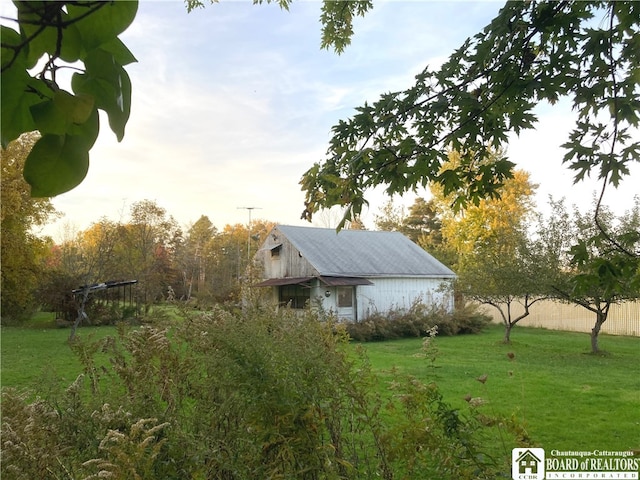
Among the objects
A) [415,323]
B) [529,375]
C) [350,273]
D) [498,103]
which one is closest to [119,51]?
[498,103]

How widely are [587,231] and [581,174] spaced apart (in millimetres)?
13079

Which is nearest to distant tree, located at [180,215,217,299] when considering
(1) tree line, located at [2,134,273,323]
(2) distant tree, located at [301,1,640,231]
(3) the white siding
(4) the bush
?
(1) tree line, located at [2,134,273,323]

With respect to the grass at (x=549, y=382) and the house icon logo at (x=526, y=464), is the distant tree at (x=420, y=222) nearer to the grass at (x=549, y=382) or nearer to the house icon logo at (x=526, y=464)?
the grass at (x=549, y=382)

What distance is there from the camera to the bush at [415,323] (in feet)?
59.1

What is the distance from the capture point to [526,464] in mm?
3160

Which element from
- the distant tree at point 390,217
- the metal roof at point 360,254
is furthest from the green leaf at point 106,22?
the distant tree at point 390,217

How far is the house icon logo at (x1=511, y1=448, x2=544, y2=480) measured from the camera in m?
3.06

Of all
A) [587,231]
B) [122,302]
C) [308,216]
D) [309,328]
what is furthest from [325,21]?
[122,302]

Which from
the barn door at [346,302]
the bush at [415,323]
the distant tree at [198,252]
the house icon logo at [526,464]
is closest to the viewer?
the house icon logo at [526,464]

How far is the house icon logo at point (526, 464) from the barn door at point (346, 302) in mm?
16316

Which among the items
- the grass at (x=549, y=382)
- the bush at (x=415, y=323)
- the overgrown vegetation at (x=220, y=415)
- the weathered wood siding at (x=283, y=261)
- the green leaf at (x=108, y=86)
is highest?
the weathered wood siding at (x=283, y=261)

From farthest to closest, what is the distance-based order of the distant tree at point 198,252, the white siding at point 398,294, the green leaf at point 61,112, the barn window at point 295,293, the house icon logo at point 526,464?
the distant tree at point 198,252, the barn window at point 295,293, the white siding at point 398,294, the house icon logo at point 526,464, the green leaf at point 61,112

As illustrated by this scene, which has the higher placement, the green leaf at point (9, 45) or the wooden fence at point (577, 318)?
the green leaf at point (9, 45)

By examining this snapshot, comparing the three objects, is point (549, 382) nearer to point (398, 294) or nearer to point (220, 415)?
point (220, 415)
